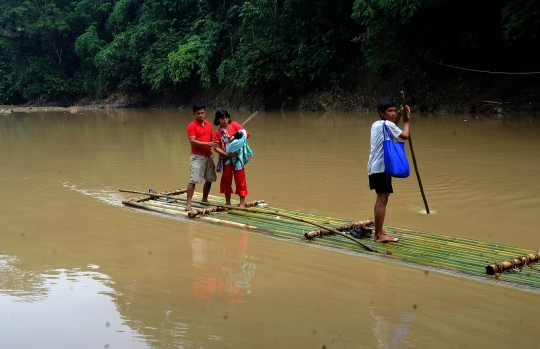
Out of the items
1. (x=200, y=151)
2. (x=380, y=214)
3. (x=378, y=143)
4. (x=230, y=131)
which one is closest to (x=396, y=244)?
(x=380, y=214)

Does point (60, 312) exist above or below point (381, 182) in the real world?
below

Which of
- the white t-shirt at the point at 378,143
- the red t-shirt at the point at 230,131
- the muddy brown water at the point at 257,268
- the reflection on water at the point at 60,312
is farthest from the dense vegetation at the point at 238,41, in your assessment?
the reflection on water at the point at 60,312

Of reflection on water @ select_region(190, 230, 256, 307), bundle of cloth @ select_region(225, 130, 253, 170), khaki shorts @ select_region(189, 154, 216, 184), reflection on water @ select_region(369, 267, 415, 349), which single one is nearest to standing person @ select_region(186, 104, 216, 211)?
khaki shorts @ select_region(189, 154, 216, 184)

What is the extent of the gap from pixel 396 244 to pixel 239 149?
2260 millimetres

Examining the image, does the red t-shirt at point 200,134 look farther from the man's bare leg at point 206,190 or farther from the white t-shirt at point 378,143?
the white t-shirt at point 378,143

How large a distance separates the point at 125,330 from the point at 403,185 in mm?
5296

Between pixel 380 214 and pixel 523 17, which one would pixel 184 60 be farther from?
pixel 380 214

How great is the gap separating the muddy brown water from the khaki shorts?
2.14 feet

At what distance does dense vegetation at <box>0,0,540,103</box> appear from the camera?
17781 millimetres

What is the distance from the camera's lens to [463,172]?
353 inches

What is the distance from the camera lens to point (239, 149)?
661cm

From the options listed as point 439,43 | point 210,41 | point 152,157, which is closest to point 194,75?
point 210,41

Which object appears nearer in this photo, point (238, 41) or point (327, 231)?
point (327, 231)

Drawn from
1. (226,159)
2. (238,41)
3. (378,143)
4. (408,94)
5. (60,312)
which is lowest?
(60,312)
